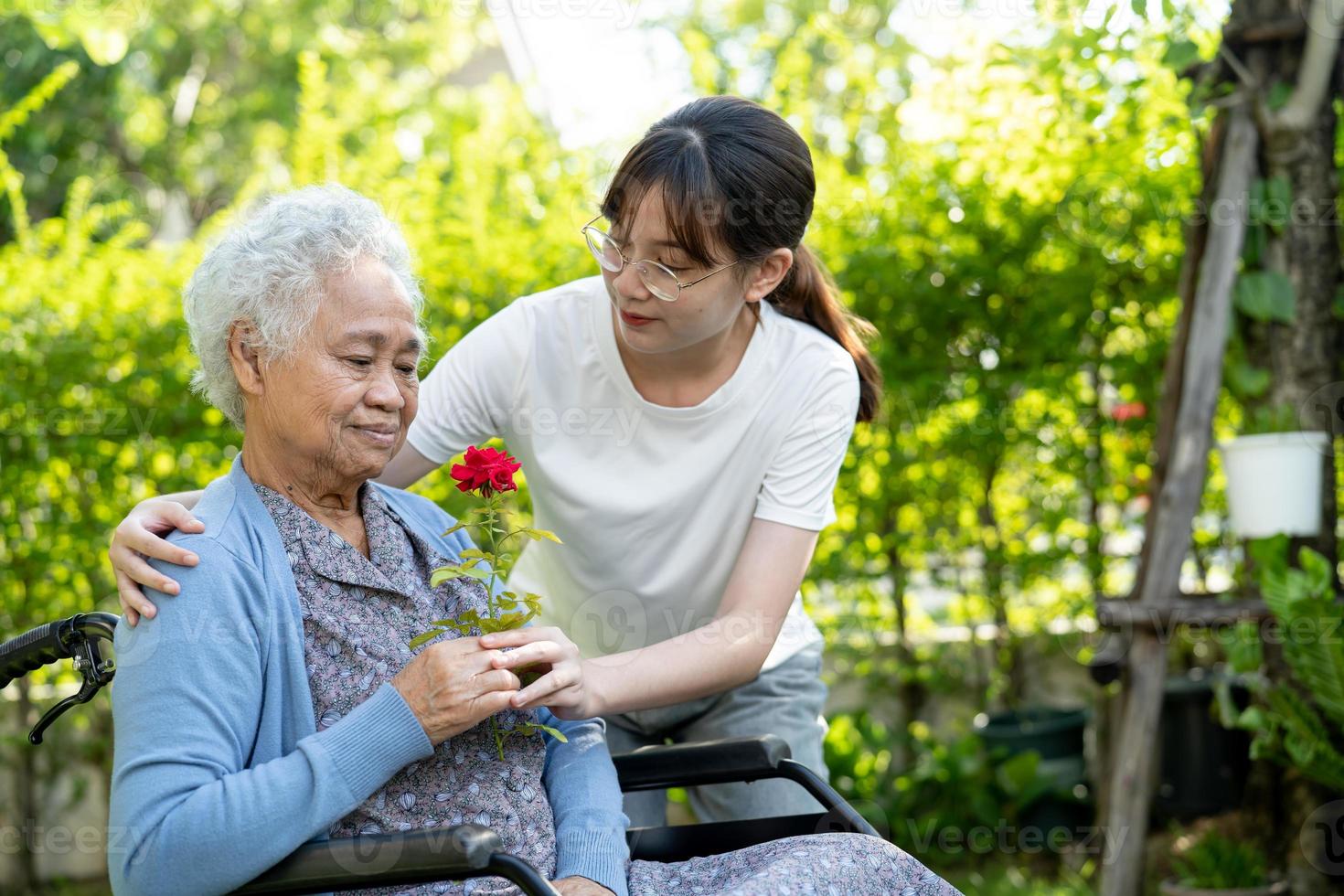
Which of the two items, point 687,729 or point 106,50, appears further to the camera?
point 106,50

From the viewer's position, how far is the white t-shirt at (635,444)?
222 cm

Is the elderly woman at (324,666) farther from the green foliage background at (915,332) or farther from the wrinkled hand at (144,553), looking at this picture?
the green foliage background at (915,332)

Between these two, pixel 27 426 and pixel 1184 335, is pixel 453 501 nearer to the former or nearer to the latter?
pixel 27 426

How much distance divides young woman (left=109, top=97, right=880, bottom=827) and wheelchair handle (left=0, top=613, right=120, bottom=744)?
0.55m

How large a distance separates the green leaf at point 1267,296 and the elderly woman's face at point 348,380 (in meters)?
2.91

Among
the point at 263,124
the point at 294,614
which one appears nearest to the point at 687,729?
the point at 294,614

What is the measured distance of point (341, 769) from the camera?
59.6 inches

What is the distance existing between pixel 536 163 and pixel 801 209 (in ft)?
9.84

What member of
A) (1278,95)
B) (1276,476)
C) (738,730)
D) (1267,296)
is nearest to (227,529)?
(738,730)

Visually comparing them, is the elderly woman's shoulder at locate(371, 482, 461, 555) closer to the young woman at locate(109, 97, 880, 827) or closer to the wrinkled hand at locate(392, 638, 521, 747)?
the young woman at locate(109, 97, 880, 827)

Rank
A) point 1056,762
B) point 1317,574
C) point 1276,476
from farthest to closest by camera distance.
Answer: point 1056,762, point 1276,476, point 1317,574

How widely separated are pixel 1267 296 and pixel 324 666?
10.4 ft

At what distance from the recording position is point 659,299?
205cm

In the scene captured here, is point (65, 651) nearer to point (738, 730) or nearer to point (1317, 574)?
point (738, 730)
